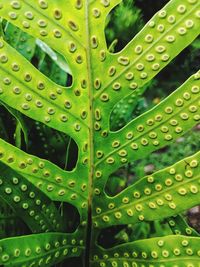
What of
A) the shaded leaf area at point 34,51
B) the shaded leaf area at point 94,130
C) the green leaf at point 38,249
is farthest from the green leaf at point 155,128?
the shaded leaf area at point 34,51

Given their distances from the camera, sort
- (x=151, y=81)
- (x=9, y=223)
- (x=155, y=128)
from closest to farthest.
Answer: (x=155, y=128) → (x=9, y=223) → (x=151, y=81)

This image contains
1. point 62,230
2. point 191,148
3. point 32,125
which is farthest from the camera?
point 191,148

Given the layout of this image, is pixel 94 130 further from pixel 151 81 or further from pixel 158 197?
pixel 151 81

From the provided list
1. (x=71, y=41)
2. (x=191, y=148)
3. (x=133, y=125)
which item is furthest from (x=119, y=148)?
(x=191, y=148)

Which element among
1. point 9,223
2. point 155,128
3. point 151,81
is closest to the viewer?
point 155,128

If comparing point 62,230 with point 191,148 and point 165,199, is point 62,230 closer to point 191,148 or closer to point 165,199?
point 165,199

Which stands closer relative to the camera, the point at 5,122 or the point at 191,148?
the point at 5,122

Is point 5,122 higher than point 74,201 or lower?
higher

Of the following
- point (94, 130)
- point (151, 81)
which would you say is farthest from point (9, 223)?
point (151, 81)

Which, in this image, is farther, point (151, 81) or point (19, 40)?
point (151, 81)

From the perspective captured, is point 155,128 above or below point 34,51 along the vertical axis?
below

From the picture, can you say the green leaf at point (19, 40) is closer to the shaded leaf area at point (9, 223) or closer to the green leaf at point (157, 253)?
the shaded leaf area at point (9, 223)
